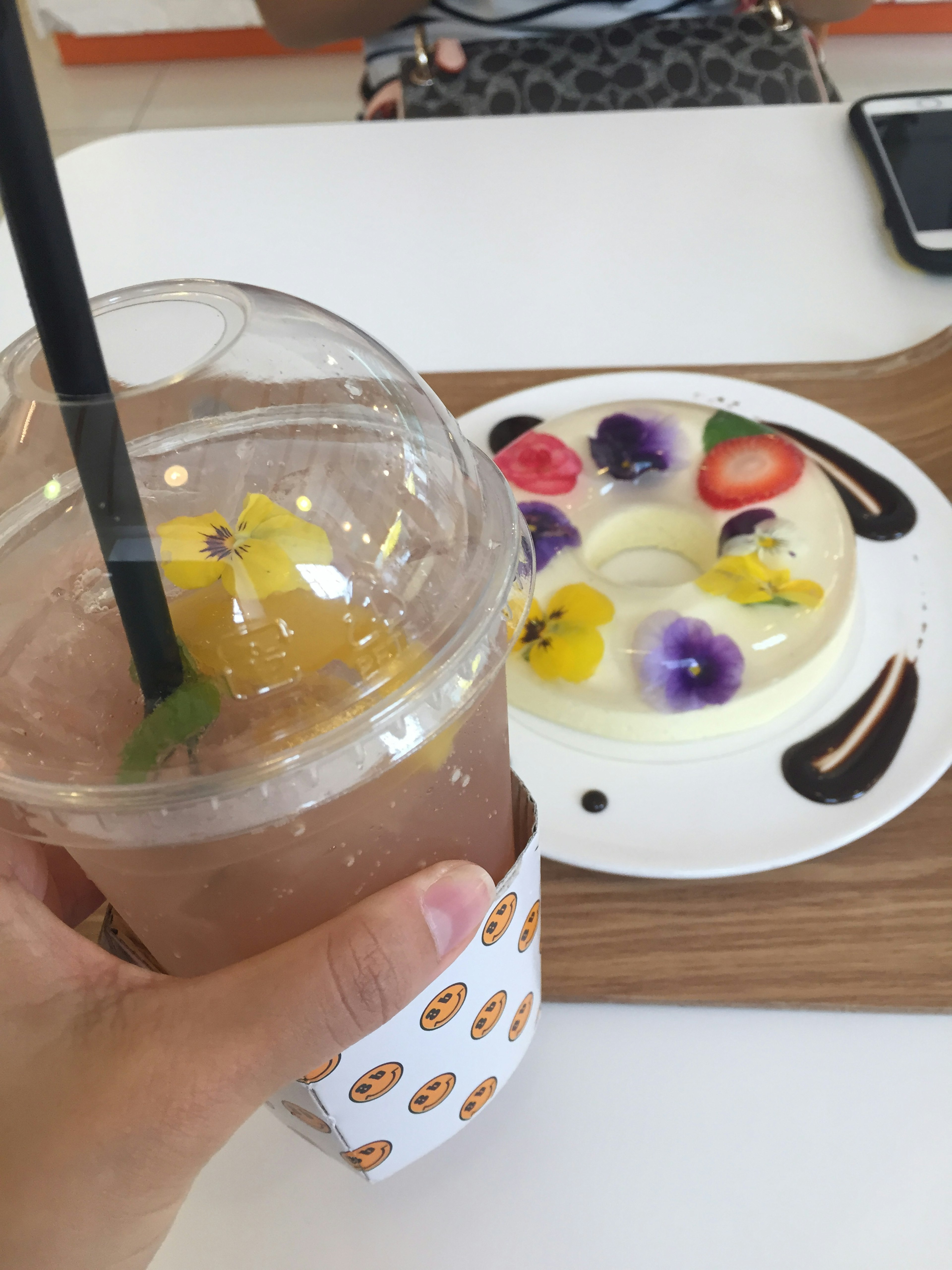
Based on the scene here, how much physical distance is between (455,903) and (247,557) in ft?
0.54

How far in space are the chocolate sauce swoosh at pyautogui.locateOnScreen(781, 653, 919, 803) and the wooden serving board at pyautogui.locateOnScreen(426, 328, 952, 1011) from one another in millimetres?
35

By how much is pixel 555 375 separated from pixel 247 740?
0.72 meters

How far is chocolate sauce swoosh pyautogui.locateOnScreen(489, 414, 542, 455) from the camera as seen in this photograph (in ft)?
2.92

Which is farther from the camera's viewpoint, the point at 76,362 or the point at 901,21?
the point at 901,21

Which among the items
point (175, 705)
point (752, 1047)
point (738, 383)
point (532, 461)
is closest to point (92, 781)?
point (175, 705)

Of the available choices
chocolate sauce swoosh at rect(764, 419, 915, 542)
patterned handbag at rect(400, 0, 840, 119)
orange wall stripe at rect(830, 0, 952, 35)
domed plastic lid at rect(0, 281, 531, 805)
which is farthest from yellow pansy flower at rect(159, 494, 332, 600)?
orange wall stripe at rect(830, 0, 952, 35)

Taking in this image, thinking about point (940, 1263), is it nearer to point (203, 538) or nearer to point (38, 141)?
point (203, 538)

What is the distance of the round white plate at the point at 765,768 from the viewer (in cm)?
62

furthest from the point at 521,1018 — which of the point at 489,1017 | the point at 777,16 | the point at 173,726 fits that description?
the point at 777,16

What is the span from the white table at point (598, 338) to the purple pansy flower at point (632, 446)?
7.3 inches

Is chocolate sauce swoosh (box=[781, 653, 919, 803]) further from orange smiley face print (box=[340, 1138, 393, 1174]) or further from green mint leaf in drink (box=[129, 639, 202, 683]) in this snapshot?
green mint leaf in drink (box=[129, 639, 202, 683])

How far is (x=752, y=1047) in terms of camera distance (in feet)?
1.78

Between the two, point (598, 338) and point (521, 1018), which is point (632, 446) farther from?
point (521, 1018)

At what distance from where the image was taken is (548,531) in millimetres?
782
